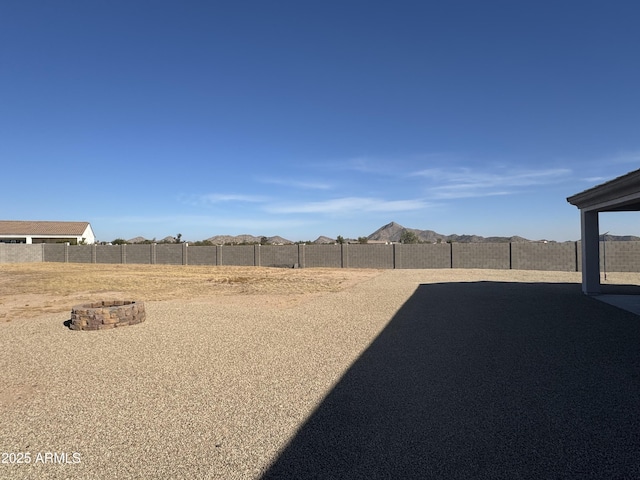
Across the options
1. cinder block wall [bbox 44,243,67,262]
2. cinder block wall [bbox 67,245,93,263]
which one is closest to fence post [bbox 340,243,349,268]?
cinder block wall [bbox 67,245,93,263]

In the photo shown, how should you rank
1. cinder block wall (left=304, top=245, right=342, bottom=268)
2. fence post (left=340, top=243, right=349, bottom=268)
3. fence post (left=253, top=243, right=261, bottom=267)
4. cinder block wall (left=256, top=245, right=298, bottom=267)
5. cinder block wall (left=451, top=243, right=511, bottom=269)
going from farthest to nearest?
1. fence post (left=253, top=243, right=261, bottom=267)
2. cinder block wall (left=256, top=245, right=298, bottom=267)
3. cinder block wall (left=304, top=245, right=342, bottom=268)
4. fence post (left=340, top=243, right=349, bottom=268)
5. cinder block wall (left=451, top=243, right=511, bottom=269)

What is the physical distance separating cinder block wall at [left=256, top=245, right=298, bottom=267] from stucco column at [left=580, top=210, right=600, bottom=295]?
75.4 ft

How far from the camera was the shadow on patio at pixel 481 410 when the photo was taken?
326 centimetres

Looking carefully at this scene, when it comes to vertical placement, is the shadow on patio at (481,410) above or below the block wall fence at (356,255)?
below

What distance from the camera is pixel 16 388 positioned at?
17.2 feet

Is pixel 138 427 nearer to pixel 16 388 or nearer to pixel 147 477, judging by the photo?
Answer: pixel 147 477

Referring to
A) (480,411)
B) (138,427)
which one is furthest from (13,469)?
(480,411)

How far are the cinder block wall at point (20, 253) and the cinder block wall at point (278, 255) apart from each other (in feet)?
90.6

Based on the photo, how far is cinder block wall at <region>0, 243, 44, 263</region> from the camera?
41916mm

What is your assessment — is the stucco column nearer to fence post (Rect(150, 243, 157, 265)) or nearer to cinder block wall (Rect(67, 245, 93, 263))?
fence post (Rect(150, 243, 157, 265))

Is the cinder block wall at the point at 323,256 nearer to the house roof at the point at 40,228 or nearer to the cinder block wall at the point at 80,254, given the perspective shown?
the cinder block wall at the point at 80,254

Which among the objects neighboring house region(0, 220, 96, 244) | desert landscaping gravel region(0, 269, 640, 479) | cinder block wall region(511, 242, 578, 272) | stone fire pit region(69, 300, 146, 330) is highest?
neighboring house region(0, 220, 96, 244)

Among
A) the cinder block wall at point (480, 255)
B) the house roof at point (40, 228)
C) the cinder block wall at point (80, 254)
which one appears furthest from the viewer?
the house roof at point (40, 228)

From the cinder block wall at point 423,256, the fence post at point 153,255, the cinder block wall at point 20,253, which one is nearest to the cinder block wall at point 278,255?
the cinder block wall at point 423,256
